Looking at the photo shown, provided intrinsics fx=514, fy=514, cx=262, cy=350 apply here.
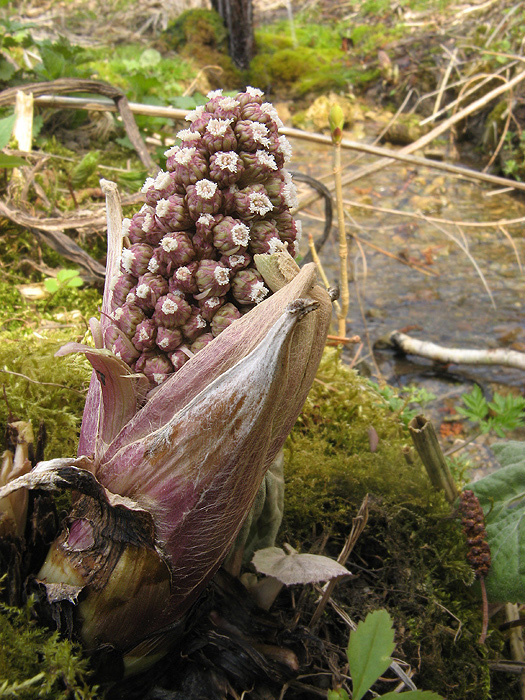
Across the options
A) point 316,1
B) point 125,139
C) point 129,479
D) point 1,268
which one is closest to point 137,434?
point 129,479

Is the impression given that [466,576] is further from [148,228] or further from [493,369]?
[493,369]

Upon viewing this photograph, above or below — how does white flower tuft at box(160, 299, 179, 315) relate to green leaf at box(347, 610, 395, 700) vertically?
above

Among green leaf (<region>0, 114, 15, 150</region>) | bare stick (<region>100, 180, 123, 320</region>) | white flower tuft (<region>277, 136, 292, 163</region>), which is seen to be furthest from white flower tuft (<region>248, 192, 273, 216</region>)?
green leaf (<region>0, 114, 15, 150</region>)

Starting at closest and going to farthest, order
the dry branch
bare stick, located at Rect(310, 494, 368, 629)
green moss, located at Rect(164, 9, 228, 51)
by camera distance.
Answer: bare stick, located at Rect(310, 494, 368, 629) < the dry branch < green moss, located at Rect(164, 9, 228, 51)

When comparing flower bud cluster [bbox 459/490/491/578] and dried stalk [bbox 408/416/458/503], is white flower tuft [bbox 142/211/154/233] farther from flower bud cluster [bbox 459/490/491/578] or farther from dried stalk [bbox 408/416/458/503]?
flower bud cluster [bbox 459/490/491/578]

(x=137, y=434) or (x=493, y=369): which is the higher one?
(x=137, y=434)

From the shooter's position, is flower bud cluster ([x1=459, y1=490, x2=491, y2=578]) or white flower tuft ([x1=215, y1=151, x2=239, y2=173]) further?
flower bud cluster ([x1=459, y1=490, x2=491, y2=578])

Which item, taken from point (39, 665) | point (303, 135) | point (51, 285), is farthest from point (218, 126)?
point (303, 135)
